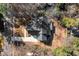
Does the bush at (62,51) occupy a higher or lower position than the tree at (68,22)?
lower

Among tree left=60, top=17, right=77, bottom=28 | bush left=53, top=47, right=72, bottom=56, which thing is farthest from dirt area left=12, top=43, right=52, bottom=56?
tree left=60, top=17, right=77, bottom=28

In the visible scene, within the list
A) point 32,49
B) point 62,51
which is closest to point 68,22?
point 62,51

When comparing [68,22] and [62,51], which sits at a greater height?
[68,22]

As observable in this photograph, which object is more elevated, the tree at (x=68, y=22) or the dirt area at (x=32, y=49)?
the tree at (x=68, y=22)

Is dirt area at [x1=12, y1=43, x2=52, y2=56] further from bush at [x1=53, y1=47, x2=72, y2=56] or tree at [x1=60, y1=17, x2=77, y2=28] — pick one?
tree at [x1=60, y1=17, x2=77, y2=28]

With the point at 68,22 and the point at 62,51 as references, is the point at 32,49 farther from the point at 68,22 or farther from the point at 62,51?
the point at 68,22

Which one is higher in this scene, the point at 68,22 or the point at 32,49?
the point at 68,22

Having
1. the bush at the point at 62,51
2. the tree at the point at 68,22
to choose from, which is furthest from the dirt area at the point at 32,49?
the tree at the point at 68,22

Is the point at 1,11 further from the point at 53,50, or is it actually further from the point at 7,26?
the point at 53,50

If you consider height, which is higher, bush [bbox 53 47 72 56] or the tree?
the tree

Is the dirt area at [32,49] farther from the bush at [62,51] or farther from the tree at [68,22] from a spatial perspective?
the tree at [68,22]

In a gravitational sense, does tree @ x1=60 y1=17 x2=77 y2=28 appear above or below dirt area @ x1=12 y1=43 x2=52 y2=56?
above

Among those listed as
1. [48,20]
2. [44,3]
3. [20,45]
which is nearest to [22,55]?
[20,45]
